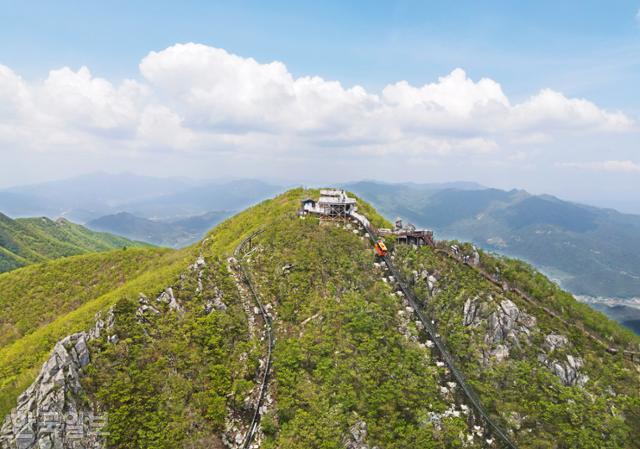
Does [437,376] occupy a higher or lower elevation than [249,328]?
lower

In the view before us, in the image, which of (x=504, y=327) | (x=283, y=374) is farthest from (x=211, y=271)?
(x=504, y=327)

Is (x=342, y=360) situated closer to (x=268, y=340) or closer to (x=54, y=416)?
(x=268, y=340)

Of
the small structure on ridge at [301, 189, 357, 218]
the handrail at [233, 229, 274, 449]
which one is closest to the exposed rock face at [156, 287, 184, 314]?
the handrail at [233, 229, 274, 449]

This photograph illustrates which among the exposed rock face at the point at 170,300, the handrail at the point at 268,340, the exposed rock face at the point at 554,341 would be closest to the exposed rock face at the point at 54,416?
the exposed rock face at the point at 170,300

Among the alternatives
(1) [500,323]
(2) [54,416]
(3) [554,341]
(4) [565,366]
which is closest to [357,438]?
(1) [500,323]

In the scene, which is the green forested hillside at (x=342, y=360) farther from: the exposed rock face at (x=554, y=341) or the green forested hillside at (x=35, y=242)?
the green forested hillside at (x=35, y=242)

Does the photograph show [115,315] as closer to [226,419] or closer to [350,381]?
[226,419]
